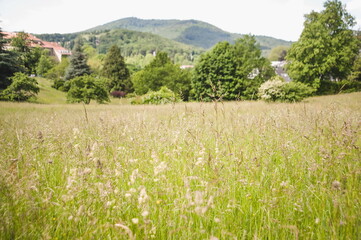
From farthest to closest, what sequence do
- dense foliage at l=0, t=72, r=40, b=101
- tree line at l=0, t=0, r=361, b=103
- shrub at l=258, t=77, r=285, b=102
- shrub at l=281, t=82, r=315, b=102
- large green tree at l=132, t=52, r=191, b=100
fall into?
large green tree at l=132, t=52, r=191, b=100, tree line at l=0, t=0, r=361, b=103, dense foliage at l=0, t=72, r=40, b=101, shrub at l=258, t=77, r=285, b=102, shrub at l=281, t=82, r=315, b=102

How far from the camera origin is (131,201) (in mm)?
1874

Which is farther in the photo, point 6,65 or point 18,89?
point 6,65

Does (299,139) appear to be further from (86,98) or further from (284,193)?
(86,98)

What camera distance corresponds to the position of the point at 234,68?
30.0 meters

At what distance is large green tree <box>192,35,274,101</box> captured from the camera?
29.9 metres

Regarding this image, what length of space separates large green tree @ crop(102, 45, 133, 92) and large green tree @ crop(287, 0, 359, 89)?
3560 cm

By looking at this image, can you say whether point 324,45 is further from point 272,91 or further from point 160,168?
point 160,168

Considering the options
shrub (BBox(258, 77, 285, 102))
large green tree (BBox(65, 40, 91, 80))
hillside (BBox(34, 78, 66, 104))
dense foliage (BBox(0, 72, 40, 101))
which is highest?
large green tree (BBox(65, 40, 91, 80))

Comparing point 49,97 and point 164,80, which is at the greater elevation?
point 164,80

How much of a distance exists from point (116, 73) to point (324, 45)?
4118 centimetres

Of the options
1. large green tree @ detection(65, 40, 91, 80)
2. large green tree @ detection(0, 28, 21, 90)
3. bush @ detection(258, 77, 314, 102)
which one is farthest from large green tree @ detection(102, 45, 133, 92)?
bush @ detection(258, 77, 314, 102)

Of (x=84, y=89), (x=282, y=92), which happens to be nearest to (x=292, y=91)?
(x=282, y=92)

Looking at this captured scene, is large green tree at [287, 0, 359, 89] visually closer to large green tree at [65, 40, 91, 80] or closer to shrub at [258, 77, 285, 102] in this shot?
shrub at [258, 77, 285, 102]

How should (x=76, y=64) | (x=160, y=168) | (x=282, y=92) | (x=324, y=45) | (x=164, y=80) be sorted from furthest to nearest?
(x=76, y=64)
(x=164, y=80)
(x=324, y=45)
(x=282, y=92)
(x=160, y=168)
